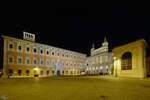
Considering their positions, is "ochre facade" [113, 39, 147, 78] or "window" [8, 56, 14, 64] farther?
"window" [8, 56, 14, 64]

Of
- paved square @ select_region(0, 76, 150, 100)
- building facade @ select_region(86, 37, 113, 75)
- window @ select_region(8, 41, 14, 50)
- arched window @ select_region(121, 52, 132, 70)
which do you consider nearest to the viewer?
paved square @ select_region(0, 76, 150, 100)

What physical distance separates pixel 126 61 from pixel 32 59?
29591 mm

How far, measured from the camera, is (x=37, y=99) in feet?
14.8

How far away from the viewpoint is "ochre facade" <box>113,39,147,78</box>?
17.1 m

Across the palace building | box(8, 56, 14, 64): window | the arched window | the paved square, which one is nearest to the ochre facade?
the arched window

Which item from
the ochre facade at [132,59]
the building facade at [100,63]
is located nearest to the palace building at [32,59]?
the building facade at [100,63]

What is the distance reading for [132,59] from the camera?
60.2ft

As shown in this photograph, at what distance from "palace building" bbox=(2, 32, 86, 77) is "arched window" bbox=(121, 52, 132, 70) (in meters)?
24.4

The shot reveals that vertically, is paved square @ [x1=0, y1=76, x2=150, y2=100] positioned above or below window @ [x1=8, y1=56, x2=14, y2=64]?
below

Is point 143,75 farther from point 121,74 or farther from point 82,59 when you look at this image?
point 82,59

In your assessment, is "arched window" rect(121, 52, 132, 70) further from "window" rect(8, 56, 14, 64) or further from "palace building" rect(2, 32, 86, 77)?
"window" rect(8, 56, 14, 64)

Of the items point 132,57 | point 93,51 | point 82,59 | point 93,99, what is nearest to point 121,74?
point 132,57

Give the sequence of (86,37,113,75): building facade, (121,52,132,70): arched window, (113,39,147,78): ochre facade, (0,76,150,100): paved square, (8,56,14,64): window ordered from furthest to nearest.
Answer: (86,37,113,75): building facade < (8,56,14,64): window < (121,52,132,70): arched window < (113,39,147,78): ochre facade < (0,76,150,100): paved square

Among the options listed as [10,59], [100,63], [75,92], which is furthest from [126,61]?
[100,63]
